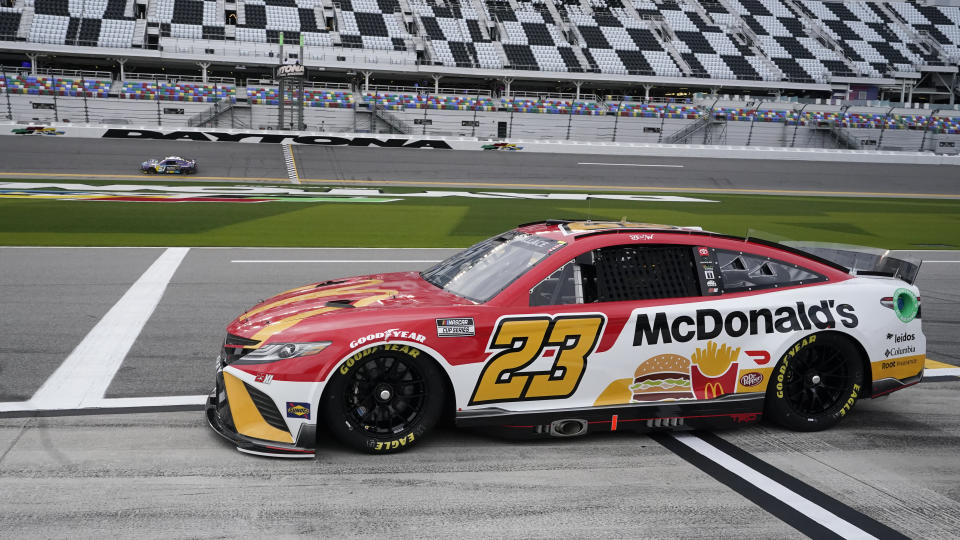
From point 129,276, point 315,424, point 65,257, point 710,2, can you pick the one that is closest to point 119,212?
point 65,257

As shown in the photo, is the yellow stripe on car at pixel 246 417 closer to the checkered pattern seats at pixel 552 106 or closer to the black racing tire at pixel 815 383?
the black racing tire at pixel 815 383

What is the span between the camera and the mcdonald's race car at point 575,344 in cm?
408

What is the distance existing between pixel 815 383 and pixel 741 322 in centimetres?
69

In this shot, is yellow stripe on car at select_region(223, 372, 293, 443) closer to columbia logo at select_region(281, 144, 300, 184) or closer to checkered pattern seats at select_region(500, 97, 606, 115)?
columbia logo at select_region(281, 144, 300, 184)

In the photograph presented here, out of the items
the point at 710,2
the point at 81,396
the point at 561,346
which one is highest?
the point at 710,2

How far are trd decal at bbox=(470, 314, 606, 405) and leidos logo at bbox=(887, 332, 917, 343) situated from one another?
204cm

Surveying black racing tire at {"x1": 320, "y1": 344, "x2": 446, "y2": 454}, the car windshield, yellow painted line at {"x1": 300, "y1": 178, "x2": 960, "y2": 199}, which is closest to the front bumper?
black racing tire at {"x1": 320, "y1": 344, "x2": 446, "y2": 454}

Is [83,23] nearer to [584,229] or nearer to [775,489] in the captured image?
[584,229]

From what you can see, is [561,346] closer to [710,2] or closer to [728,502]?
[728,502]

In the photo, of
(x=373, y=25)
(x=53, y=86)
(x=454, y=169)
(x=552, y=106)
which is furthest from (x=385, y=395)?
(x=373, y=25)

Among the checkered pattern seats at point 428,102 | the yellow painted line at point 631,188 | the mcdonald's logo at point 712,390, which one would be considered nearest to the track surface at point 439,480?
the mcdonald's logo at point 712,390

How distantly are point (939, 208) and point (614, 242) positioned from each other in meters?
24.3

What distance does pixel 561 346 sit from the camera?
170 inches

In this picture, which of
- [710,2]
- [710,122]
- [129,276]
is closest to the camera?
[129,276]
